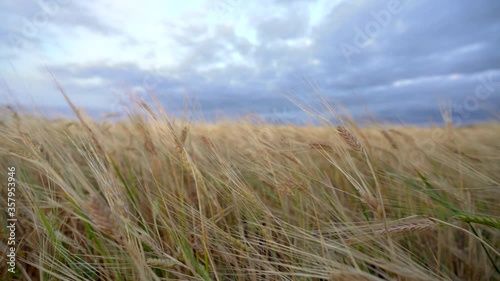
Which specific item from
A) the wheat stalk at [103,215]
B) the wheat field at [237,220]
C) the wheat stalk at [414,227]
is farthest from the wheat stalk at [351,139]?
the wheat stalk at [103,215]

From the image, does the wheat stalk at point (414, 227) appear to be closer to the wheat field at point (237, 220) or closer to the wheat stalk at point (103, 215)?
the wheat field at point (237, 220)

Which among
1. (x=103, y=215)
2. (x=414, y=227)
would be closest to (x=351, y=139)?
(x=414, y=227)

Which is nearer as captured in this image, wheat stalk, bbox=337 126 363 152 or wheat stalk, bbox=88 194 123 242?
wheat stalk, bbox=88 194 123 242

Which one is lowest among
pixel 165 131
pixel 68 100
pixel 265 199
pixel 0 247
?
pixel 265 199

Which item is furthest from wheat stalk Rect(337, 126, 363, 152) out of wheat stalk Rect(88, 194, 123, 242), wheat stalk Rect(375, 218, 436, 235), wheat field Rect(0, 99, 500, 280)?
wheat stalk Rect(88, 194, 123, 242)

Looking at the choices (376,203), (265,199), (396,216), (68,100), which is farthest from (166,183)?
(396,216)

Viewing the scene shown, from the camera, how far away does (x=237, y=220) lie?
1.31 meters

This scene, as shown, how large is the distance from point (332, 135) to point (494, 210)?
2.83ft

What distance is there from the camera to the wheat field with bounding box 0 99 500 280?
2.75 ft

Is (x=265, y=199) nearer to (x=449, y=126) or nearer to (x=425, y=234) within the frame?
(x=425, y=234)

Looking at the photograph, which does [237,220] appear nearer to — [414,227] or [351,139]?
[351,139]

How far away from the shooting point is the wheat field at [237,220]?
837 mm

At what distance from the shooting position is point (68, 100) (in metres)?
1.04

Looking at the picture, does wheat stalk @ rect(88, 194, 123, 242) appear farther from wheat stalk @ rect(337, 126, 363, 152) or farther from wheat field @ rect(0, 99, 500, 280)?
wheat stalk @ rect(337, 126, 363, 152)
